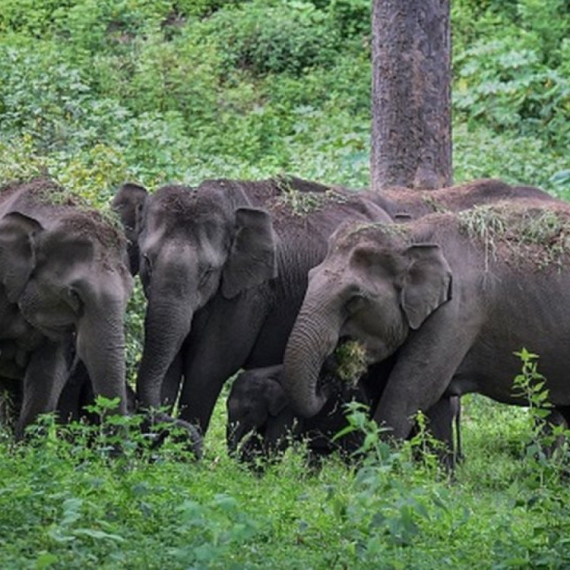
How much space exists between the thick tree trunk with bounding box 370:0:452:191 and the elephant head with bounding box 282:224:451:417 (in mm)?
3685

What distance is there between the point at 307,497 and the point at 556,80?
13598 millimetres

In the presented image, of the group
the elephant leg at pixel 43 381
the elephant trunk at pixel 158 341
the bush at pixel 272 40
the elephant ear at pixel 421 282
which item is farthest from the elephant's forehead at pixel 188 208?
the bush at pixel 272 40

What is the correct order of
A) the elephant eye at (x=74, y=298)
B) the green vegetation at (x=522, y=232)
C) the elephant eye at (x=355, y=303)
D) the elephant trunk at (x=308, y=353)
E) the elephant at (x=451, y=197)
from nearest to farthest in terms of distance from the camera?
the elephant eye at (x=74, y=298) < the elephant trunk at (x=308, y=353) < the elephant eye at (x=355, y=303) < the green vegetation at (x=522, y=232) < the elephant at (x=451, y=197)

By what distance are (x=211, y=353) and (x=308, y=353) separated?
929mm

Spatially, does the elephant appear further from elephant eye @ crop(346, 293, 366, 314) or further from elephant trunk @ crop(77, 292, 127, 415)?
elephant trunk @ crop(77, 292, 127, 415)

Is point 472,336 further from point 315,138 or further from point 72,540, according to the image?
point 315,138

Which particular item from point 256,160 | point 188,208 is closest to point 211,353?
point 188,208

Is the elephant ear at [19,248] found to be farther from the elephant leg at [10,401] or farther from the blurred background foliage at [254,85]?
the blurred background foliage at [254,85]

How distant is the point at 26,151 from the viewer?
592 inches

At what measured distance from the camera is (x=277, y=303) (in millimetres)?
12969

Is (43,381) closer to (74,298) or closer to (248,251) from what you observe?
(74,298)

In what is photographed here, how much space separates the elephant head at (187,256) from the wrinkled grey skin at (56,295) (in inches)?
20.3

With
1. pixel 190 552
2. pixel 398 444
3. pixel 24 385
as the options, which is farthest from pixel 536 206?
pixel 190 552

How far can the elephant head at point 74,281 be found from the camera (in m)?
11.1
